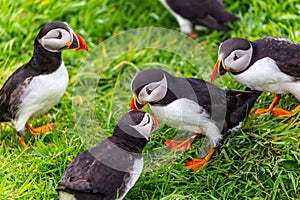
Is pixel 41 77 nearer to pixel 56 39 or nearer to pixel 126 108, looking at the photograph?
pixel 56 39

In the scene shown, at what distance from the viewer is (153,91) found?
15.2ft

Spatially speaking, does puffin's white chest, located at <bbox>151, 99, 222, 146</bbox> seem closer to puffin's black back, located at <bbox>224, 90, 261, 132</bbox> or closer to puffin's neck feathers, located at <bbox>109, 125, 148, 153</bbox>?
puffin's black back, located at <bbox>224, 90, 261, 132</bbox>

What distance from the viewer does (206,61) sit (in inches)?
247

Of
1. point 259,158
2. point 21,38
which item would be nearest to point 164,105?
point 259,158

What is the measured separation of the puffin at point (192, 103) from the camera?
15.2 ft

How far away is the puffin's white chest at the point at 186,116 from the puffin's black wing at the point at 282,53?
0.71 metres

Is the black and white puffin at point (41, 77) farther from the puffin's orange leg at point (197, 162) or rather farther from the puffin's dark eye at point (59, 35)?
the puffin's orange leg at point (197, 162)

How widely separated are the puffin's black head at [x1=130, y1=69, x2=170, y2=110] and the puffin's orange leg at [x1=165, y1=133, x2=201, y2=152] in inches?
25.6

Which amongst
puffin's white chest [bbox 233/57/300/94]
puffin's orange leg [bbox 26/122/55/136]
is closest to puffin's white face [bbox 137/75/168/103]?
puffin's white chest [bbox 233/57/300/94]

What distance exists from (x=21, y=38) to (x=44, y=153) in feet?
6.97

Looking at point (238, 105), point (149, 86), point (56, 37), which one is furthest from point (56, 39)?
point (238, 105)

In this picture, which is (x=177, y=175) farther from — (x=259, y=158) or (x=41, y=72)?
(x=41, y=72)

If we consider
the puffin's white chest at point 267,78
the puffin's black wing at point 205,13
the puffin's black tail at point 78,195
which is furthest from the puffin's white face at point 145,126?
the puffin's black wing at point 205,13

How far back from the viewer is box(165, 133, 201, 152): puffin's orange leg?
513cm
